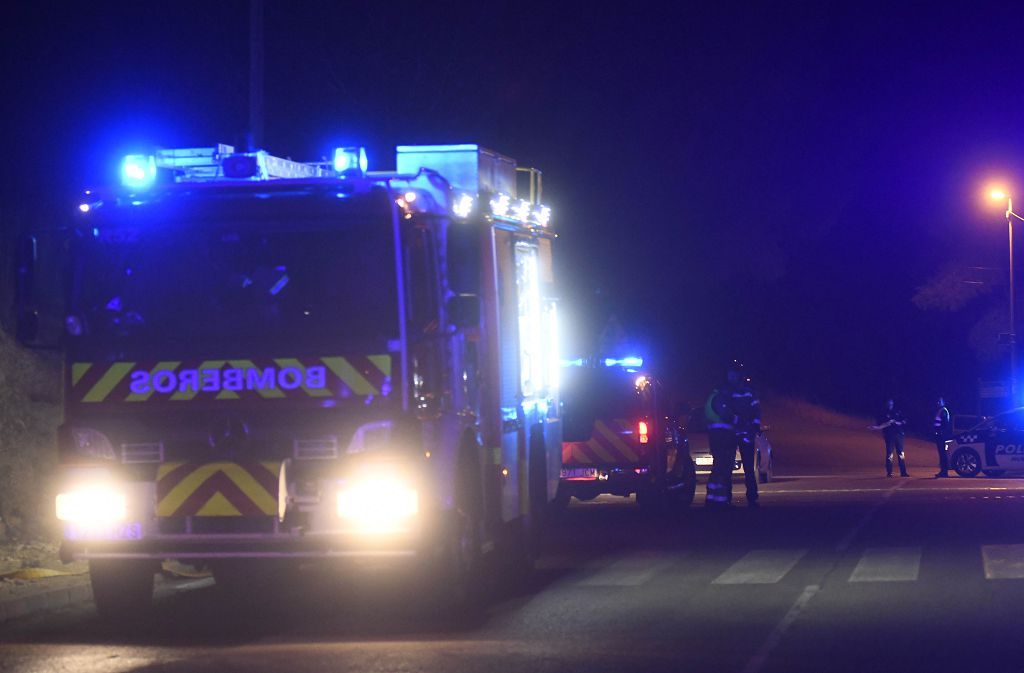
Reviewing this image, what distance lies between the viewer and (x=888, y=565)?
15.2 meters

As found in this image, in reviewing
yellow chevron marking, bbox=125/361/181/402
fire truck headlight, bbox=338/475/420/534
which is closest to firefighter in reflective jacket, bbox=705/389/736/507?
fire truck headlight, bbox=338/475/420/534

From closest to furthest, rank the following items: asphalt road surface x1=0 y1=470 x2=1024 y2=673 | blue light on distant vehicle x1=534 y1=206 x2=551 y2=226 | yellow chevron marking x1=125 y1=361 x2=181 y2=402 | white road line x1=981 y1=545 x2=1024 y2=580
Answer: asphalt road surface x1=0 y1=470 x2=1024 y2=673, yellow chevron marking x1=125 y1=361 x2=181 y2=402, white road line x1=981 y1=545 x2=1024 y2=580, blue light on distant vehicle x1=534 y1=206 x2=551 y2=226

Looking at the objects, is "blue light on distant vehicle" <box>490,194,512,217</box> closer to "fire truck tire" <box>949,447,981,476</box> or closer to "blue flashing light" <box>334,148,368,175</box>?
"blue flashing light" <box>334,148,368,175</box>

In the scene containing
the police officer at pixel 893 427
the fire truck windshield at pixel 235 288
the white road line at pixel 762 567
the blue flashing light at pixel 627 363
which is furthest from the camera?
the police officer at pixel 893 427

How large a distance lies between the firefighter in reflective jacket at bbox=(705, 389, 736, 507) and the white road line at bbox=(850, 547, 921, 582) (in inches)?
273

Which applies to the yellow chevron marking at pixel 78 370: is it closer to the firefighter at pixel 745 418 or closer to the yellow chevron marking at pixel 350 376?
the yellow chevron marking at pixel 350 376

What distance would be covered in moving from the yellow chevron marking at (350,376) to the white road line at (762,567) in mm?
4298

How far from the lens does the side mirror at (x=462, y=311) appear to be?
11.7 meters

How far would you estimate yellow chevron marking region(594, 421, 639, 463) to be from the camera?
22375 millimetres

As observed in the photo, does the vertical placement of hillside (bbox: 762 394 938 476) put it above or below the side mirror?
below

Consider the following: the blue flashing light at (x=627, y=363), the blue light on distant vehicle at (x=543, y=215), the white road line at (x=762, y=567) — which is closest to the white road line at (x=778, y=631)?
the white road line at (x=762, y=567)

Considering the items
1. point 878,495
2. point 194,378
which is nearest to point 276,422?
point 194,378

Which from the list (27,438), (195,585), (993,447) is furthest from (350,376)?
(993,447)

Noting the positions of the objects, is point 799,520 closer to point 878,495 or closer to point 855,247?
point 878,495
